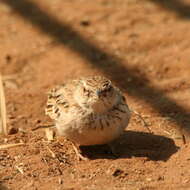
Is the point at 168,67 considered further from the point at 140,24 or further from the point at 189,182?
the point at 189,182

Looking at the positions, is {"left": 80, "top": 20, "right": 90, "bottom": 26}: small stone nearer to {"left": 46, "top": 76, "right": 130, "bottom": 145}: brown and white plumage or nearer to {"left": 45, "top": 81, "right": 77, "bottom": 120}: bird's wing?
{"left": 45, "top": 81, "right": 77, "bottom": 120}: bird's wing

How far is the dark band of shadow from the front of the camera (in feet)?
24.6

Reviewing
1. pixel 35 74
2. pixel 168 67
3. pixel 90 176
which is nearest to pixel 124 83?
pixel 168 67

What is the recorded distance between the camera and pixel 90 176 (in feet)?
19.8

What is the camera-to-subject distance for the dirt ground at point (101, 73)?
20.0ft

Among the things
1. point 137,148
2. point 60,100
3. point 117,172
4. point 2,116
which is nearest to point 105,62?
point 2,116

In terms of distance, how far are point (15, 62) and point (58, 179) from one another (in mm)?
3463

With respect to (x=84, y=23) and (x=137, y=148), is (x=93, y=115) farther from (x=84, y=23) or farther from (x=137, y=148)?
(x=84, y=23)

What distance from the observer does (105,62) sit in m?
9.03

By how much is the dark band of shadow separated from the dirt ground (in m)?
0.01

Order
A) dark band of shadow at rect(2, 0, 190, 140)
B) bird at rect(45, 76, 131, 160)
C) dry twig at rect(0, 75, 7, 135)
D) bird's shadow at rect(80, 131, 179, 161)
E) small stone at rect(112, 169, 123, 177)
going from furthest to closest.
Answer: dark band of shadow at rect(2, 0, 190, 140)
dry twig at rect(0, 75, 7, 135)
bird's shadow at rect(80, 131, 179, 161)
bird at rect(45, 76, 131, 160)
small stone at rect(112, 169, 123, 177)

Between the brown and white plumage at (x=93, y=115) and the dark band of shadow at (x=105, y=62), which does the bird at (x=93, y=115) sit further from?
the dark band of shadow at (x=105, y=62)

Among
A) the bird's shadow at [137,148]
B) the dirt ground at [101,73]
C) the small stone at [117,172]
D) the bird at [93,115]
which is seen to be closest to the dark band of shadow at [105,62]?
the dirt ground at [101,73]

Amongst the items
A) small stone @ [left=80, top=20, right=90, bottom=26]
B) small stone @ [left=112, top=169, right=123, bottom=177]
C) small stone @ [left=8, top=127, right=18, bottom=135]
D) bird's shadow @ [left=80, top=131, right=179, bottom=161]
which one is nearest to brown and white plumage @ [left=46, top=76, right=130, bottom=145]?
bird's shadow @ [left=80, top=131, right=179, bottom=161]
